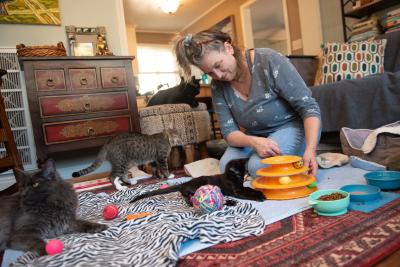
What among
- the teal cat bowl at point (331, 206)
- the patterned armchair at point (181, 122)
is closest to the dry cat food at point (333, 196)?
the teal cat bowl at point (331, 206)

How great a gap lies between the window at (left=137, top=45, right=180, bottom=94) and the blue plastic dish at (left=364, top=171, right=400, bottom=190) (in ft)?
20.5

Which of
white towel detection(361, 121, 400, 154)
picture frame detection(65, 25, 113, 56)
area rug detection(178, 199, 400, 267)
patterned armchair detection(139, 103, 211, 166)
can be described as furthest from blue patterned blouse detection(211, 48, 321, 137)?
picture frame detection(65, 25, 113, 56)

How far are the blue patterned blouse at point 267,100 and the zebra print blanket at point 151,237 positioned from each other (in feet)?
1.98

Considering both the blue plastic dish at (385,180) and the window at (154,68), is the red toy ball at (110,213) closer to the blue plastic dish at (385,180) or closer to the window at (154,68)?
the blue plastic dish at (385,180)

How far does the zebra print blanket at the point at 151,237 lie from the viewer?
0.86 meters

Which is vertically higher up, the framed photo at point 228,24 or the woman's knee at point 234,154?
the framed photo at point 228,24

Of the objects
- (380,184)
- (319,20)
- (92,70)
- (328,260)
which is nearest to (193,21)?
(319,20)

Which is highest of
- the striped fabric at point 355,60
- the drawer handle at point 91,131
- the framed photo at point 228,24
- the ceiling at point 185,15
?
the ceiling at point 185,15

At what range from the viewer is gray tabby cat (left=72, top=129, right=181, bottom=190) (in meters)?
2.15

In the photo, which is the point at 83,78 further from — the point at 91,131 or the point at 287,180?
the point at 287,180

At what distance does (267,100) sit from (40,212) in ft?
3.76

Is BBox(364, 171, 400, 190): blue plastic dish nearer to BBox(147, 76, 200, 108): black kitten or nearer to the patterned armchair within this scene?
the patterned armchair

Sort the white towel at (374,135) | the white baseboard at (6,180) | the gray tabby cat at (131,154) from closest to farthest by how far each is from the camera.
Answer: the white towel at (374,135), the gray tabby cat at (131,154), the white baseboard at (6,180)

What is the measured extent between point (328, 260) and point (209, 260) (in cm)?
31
